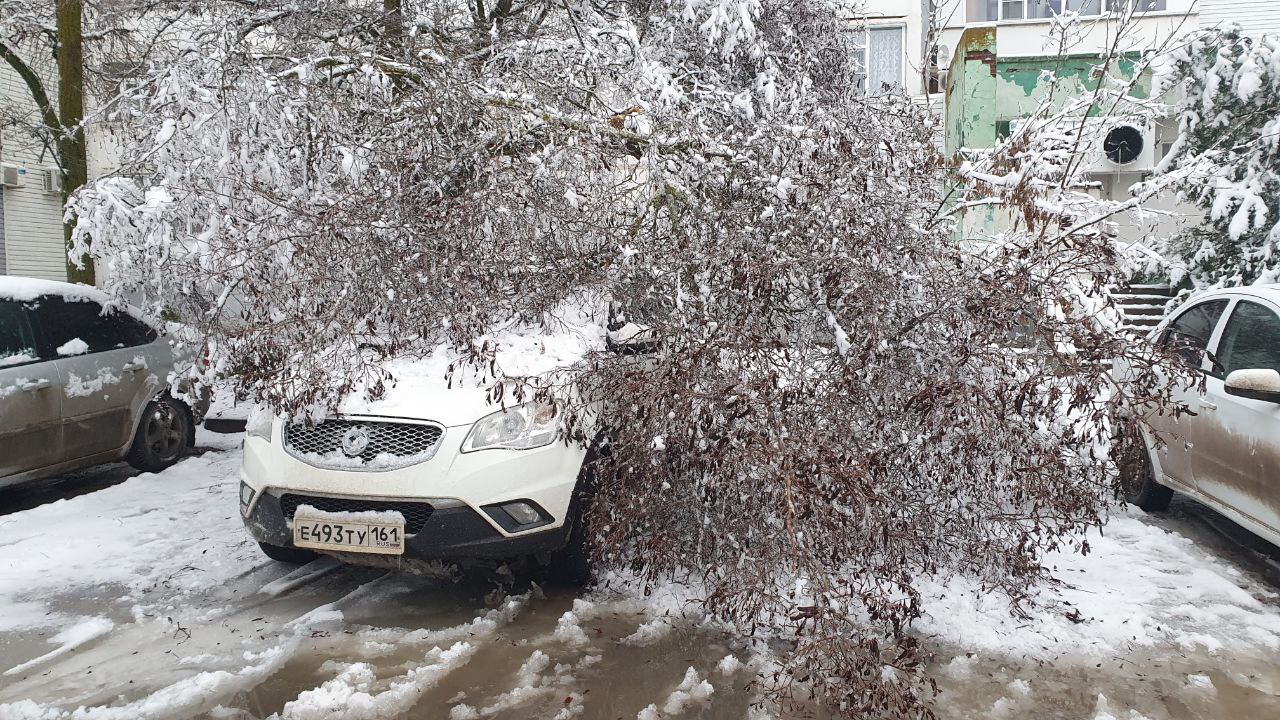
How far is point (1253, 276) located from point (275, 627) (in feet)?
36.6

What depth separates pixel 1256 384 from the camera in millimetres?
4465

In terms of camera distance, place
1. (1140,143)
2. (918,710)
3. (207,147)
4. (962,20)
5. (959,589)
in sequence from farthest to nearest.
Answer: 1. (962,20)
2. (1140,143)
3. (207,147)
4. (959,589)
5. (918,710)

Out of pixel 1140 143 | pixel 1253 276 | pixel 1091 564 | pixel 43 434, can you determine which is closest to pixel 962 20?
pixel 1140 143

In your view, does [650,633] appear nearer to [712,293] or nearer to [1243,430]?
[712,293]

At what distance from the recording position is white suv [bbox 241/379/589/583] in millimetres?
3906

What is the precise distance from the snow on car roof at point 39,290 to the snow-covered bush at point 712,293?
0.66m

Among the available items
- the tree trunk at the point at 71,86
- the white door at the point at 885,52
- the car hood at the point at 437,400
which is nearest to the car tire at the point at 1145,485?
the car hood at the point at 437,400

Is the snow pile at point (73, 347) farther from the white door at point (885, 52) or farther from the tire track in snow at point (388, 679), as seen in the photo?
the white door at point (885, 52)

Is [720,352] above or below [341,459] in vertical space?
above

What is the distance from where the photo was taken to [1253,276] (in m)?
10.5

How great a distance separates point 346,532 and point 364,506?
13 centimetres

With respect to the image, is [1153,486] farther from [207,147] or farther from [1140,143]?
[1140,143]

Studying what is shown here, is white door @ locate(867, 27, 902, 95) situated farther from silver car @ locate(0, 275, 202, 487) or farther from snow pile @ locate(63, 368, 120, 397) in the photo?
snow pile @ locate(63, 368, 120, 397)

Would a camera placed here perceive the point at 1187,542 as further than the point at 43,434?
No
